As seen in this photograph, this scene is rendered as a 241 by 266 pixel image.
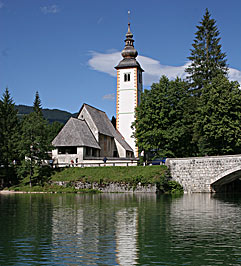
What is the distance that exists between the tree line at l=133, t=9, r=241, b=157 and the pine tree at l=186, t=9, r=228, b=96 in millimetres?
6557

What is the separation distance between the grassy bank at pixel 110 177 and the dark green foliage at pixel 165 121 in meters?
4.67

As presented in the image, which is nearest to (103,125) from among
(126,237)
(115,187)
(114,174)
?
(114,174)

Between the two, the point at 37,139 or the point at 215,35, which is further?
the point at 215,35

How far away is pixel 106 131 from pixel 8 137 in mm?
15245

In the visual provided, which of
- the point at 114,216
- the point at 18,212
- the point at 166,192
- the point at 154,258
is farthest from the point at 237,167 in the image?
the point at 154,258

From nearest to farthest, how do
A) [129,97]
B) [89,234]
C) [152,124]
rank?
[89,234], [152,124], [129,97]

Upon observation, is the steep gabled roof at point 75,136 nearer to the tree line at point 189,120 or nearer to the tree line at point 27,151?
the tree line at point 27,151

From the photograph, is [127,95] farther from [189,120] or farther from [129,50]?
[189,120]

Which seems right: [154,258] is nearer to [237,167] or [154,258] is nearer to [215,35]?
→ [237,167]

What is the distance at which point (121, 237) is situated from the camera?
54.3ft

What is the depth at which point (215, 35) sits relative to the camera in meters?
61.1

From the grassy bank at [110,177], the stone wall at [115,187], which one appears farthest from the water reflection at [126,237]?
the grassy bank at [110,177]

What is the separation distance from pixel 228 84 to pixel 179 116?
723 cm

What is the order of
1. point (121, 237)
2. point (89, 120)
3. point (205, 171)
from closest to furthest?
1. point (121, 237)
2. point (205, 171)
3. point (89, 120)
